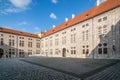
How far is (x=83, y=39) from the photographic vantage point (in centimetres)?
2742

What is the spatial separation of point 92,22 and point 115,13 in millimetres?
5672

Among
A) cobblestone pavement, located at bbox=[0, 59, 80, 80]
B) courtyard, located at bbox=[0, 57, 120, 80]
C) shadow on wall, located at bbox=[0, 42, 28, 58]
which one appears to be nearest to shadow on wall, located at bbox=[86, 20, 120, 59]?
courtyard, located at bbox=[0, 57, 120, 80]

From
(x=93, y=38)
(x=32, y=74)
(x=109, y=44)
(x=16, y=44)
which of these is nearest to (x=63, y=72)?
(x=32, y=74)

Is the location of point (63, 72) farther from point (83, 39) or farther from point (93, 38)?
point (83, 39)

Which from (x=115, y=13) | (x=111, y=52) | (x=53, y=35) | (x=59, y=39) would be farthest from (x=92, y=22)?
(x=53, y=35)

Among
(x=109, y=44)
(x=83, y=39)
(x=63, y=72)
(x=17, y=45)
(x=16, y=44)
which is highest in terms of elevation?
(x=83, y=39)

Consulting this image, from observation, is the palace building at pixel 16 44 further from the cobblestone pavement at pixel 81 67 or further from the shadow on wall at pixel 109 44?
the shadow on wall at pixel 109 44

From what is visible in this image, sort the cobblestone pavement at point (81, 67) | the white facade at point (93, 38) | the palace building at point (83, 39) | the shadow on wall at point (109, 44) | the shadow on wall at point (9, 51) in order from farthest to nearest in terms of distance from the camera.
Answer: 1. the shadow on wall at point (9, 51)
2. the palace building at point (83, 39)
3. the white facade at point (93, 38)
4. the shadow on wall at point (109, 44)
5. the cobblestone pavement at point (81, 67)

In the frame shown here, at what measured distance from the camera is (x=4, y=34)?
38281 millimetres

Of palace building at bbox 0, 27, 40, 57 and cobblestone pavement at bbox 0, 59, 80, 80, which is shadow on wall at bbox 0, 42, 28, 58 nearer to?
palace building at bbox 0, 27, 40, 57

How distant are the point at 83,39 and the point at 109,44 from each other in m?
7.55

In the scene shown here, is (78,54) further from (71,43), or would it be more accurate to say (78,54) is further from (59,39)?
(59,39)

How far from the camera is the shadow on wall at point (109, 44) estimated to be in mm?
19734

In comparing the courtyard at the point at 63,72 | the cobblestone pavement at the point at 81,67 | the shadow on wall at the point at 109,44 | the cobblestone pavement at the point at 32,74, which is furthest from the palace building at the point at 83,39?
the cobblestone pavement at the point at 32,74
